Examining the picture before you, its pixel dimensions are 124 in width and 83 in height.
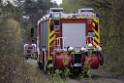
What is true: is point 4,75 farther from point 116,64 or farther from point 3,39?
point 116,64

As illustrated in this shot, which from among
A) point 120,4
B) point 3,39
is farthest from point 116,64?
point 3,39

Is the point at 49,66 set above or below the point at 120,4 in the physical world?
below

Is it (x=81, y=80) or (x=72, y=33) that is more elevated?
(x=72, y=33)

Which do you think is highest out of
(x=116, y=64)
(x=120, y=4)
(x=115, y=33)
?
(x=120, y=4)

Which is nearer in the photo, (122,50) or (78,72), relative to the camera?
(78,72)

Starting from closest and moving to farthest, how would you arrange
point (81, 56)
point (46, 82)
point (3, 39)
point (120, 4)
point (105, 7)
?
point (3, 39) → point (46, 82) → point (81, 56) → point (120, 4) → point (105, 7)

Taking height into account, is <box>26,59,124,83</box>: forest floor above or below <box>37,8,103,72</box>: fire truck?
below

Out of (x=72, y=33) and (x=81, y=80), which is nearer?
(x=81, y=80)

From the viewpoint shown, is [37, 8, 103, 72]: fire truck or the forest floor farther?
[37, 8, 103, 72]: fire truck

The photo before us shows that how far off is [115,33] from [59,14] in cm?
469

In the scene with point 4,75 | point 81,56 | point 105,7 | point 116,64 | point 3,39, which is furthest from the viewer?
point 105,7

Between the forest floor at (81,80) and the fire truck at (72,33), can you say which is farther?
the fire truck at (72,33)

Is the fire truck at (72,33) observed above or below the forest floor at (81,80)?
above

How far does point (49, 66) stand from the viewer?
20.2 m
